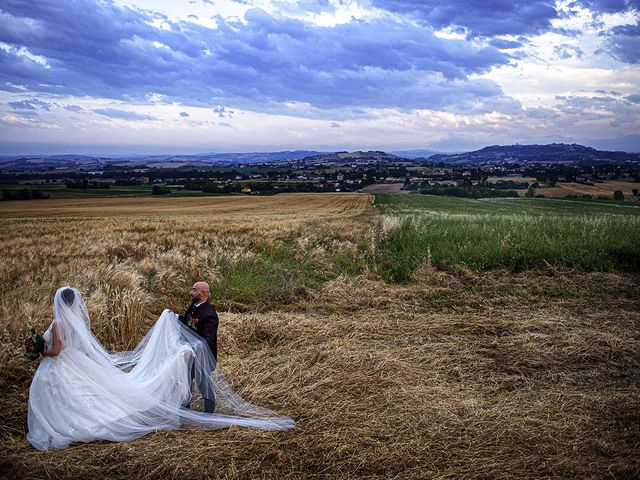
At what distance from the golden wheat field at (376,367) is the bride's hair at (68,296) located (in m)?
1.43

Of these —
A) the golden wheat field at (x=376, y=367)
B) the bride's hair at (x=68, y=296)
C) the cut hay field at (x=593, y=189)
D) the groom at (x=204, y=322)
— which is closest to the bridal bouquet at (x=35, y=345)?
the bride's hair at (x=68, y=296)

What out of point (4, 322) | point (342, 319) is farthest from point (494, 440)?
point (4, 322)

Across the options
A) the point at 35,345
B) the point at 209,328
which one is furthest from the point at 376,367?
the point at 35,345

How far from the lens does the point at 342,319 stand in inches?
319

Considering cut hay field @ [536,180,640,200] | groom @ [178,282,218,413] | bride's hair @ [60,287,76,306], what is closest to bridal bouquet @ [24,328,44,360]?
Result: bride's hair @ [60,287,76,306]

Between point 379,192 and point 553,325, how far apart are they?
61.3m

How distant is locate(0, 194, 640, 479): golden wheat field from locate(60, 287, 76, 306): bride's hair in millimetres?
1435

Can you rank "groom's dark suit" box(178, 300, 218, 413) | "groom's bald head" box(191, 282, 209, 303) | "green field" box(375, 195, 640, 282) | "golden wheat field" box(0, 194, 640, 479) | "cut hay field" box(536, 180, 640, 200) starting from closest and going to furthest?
"golden wheat field" box(0, 194, 640, 479) → "groom's dark suit" box(178, 300, 218, 413) → "groom's bald head" box(191, 282, 209, 303) → "green field" box(375, 195, 640, 282) → "cut hay field" box(536, 180, 640, 200)

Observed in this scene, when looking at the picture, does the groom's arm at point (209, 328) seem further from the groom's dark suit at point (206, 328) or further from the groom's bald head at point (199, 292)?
the groom's bald head at point (199, 292)

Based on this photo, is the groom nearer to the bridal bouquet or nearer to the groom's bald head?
the groom's bald head

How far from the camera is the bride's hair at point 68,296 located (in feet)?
14.2

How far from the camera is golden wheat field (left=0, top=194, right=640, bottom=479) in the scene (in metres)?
3.87

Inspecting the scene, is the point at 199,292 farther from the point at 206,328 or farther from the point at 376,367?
the point at 376,367

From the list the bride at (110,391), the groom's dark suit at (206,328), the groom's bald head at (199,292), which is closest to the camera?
the bride at (110,391)
